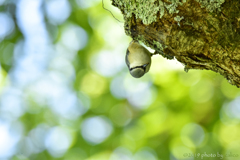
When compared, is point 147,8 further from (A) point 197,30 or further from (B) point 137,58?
(B) point 137,58

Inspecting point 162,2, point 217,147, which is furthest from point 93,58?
point 162,2

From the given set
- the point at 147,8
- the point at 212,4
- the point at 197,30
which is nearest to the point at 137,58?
the point at 147,8

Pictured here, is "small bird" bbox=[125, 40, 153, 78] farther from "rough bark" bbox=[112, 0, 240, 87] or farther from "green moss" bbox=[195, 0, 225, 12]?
"green moss" bbox=[195, 0, 225, 12]

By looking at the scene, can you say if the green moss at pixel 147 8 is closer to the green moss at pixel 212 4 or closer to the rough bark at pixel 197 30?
the rough bark at pixel 197 30

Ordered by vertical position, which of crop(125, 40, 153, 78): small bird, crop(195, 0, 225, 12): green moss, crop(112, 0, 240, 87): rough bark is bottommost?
crop(125, 40, 153, 78): small bird

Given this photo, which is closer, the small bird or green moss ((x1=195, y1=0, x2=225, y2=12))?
green moss ((x1=195, y1=0, x2=225, y2=12))

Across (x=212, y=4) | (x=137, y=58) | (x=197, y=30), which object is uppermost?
(x=212, y=4)

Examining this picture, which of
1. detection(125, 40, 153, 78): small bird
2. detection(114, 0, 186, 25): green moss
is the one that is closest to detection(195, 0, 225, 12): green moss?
detection(114, 0, 186, 25): green moss

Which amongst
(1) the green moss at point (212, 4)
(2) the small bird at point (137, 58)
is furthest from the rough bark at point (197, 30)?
(2) the small bird at point (137, 58)

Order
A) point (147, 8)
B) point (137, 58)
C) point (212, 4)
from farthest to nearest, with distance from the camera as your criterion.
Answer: point (137, 58), point (147, 8), point (212, 4)
